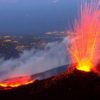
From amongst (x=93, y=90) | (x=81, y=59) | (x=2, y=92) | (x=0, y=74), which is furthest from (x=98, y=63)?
(x=0, y=74)

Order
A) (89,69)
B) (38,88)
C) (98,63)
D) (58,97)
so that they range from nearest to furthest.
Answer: (58,97), (38,88), (89,69), (98,63)

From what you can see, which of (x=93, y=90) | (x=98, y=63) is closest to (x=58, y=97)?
(x=93, y=90)

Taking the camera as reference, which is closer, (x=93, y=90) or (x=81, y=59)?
(x=93, y=90)

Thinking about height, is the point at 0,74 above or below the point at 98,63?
below

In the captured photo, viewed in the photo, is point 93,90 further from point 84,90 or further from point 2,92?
point 2,92

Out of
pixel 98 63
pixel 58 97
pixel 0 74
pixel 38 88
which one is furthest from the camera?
pixel 0 74
